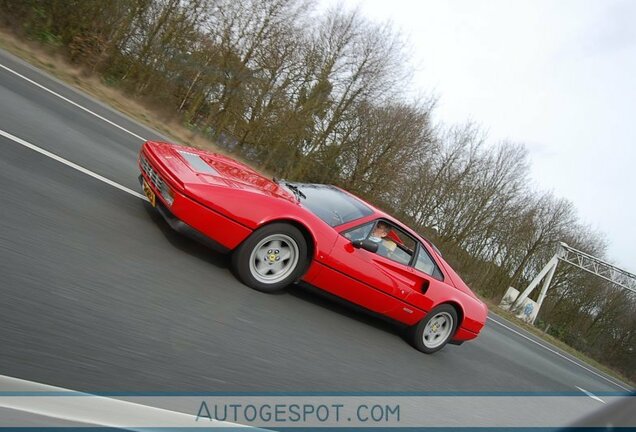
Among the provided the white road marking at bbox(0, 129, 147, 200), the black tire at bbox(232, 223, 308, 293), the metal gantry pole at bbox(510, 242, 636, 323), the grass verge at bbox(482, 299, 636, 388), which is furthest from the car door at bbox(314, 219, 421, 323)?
the metal gantry pole at bbox(510, 242, 636, 323)

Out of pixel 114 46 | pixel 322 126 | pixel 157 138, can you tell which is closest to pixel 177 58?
pixel 114 46

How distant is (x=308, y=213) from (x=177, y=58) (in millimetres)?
21628

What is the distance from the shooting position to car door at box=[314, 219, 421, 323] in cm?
511

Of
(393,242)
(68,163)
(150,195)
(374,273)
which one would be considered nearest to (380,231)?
(393,242)

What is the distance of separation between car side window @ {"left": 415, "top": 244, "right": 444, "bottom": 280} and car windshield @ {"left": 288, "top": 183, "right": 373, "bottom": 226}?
3.02 ft

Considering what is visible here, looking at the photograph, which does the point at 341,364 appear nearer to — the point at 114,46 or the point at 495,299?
the point at 114,46

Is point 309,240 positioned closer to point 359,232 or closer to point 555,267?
point 359,232

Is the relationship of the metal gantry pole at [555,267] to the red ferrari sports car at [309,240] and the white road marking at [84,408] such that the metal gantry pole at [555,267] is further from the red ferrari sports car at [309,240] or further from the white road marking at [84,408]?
the white road marking at [84,408]

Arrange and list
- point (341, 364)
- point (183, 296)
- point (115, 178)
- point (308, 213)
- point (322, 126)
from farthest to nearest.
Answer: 1. point (322, 126)
2. point (115, 178)
3. point (308, 213)
4. point (341, 364)
5. point (183, 296)

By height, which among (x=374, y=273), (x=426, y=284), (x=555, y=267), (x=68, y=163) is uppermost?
(x=555, y=267)

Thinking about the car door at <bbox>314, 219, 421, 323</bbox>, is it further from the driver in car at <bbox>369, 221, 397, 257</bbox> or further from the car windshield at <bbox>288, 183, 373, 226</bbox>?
the car windshield at <bbox>288, 183, 373, 226</bbox>

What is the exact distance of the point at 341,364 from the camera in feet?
14.9

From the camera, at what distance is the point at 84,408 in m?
2.26

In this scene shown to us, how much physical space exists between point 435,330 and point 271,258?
2836 millimetres
